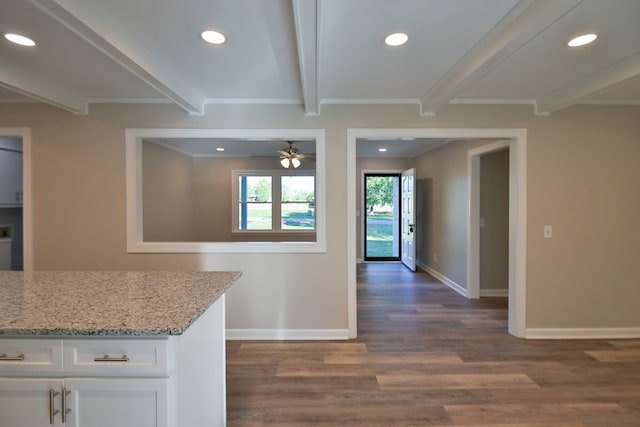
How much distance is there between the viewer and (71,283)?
1804 millimetres

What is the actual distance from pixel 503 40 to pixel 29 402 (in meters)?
2.92

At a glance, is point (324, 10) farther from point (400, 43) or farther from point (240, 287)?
point (240, 287)

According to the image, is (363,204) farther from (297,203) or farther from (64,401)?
(64,401)

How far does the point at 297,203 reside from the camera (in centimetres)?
687

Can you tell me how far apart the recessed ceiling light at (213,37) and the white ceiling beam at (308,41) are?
1.63 ft

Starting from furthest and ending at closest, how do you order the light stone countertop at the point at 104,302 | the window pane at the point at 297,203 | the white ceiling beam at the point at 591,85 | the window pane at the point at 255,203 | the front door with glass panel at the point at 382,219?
the front door with glass panel at the point at 382,219, the window pane at the point at 297,203, the window pane at the point at 255,203, the white ceiling beam at the point at 591,85, the light stone countertop at the point at 104,302

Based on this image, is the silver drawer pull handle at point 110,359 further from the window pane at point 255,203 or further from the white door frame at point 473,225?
the window pane at point 255,203

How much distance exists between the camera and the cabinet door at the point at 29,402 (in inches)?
47.9

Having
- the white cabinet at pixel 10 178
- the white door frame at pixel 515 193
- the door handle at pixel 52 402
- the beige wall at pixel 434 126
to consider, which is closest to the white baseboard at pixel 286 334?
the beige wall at pixel 434 126

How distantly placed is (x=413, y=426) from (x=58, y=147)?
3915mm

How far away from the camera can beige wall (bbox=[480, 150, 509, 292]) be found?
4.64 m

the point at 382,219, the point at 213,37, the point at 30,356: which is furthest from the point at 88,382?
the point at 382,219

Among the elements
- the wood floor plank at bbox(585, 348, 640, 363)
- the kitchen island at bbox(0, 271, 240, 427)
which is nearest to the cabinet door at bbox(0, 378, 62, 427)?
the kitchen island at bbox(0, 271, 240, 427)

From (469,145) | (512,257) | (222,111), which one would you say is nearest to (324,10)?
(222,111)
